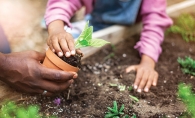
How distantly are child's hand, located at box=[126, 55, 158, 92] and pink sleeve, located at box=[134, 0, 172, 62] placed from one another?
115 mm

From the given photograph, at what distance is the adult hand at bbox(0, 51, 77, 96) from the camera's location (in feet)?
4.86

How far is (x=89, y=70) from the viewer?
2.04m

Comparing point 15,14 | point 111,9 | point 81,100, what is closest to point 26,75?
point 81,100

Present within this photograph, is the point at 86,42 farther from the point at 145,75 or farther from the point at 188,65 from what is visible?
the point at 188,65

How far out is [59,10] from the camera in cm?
192

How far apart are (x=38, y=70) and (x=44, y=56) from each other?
170 mm

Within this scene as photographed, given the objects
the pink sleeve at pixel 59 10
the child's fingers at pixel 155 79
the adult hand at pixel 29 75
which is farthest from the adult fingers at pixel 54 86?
the child's fingers at pixel 155 79

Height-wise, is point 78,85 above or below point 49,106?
above

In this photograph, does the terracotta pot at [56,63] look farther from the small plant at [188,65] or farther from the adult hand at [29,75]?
the small plant at [188,65]

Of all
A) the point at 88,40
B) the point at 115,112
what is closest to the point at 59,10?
the point at 88,40

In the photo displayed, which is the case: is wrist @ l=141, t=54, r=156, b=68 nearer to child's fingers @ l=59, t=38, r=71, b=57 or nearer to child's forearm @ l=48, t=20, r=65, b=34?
child's forearm @ l=48, t=20, r=65, b=34

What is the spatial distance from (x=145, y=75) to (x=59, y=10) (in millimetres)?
700

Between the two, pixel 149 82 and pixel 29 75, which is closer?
pixel 29 75

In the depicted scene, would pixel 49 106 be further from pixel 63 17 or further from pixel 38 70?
pixel 63 17
